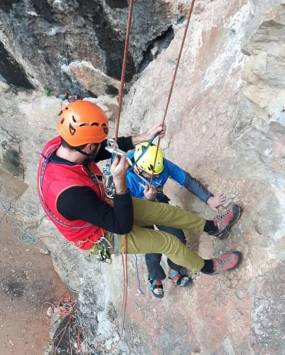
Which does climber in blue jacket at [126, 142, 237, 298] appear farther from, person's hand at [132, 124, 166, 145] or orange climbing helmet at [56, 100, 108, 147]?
orange climbing helmet at [56, 100, 108, 147]

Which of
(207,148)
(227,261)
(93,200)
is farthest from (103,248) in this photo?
(207,148)

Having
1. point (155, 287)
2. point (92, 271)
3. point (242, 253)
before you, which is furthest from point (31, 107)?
point (242, 253)

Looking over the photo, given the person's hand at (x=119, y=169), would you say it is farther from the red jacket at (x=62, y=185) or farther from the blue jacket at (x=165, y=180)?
the blue jacket at (x=165, y=180)

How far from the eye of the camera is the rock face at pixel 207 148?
213 inches

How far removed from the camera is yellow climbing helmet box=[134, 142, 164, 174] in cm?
577

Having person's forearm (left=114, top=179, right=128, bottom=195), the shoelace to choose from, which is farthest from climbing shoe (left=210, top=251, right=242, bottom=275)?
person's forearm (left=114, top=179, right=128, bottom=195)

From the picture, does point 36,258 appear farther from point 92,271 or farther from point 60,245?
point 92,271

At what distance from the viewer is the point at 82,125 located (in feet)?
15.2

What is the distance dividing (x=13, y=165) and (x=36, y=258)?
247 cm

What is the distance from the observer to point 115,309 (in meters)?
8.95

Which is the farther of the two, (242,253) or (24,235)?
(24,235)

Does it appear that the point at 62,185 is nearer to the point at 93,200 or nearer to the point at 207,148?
the point at 93,200

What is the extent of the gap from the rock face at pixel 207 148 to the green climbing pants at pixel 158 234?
28.9 inches

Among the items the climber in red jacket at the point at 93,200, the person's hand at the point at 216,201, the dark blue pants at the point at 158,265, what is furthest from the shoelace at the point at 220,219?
the dark blue pants at the point at 158,265
